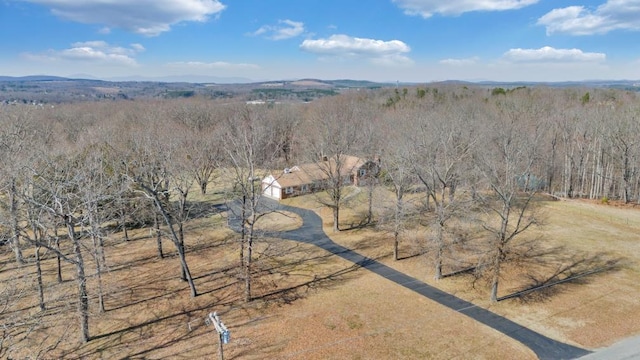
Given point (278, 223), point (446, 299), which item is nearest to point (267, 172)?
point (278, 223)

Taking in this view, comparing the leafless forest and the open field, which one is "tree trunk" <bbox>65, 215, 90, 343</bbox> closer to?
the leafless forest

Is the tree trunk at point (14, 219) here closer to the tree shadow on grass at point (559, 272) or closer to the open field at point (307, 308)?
the open field at point (307, 308)

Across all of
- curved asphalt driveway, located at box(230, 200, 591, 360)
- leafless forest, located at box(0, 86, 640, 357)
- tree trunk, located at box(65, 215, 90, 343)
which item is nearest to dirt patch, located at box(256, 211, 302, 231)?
curved asphalt driveway, located at box(230, 200, 591, 360)

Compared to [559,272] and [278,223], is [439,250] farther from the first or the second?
[278,223]

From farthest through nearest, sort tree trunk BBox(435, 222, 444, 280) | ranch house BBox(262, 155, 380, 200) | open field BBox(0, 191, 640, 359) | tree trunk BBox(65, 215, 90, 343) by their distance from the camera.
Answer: ranch house BBox(262, 155, 380, 200) → tree trunk BBox(435, 222, 444, 280) → open field BBox(0, 191, 640, 359) → tree trunk BBox(65, 215, 90, 343)

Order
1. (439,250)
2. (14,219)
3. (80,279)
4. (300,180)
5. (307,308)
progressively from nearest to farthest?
(80,279) < (14,219) < (307,308) < (439,250) < (300,180)

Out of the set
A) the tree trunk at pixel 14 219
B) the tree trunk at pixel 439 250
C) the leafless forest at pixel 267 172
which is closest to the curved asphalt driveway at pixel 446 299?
the tree trunk at pixel 439 250
